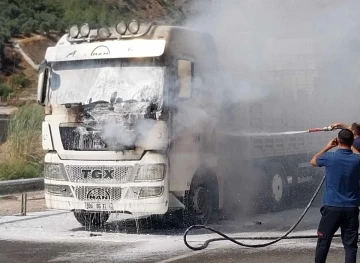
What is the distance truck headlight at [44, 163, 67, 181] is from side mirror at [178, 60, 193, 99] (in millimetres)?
2209

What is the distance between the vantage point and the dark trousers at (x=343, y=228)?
7867 mm

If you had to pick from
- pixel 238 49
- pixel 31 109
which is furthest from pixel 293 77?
pixel 31 109

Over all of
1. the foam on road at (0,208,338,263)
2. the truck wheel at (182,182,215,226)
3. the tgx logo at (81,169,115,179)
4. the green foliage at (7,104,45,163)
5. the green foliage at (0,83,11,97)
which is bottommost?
the foam on road at (0,208,338,263)

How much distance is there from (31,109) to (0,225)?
844 centimetres

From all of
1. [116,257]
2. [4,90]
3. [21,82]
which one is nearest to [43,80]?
[116,257]

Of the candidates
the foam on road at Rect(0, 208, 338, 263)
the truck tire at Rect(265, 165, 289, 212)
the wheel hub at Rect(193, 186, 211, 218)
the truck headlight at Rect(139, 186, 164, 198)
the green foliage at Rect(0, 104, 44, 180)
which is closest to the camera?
the foam on road at Rect(0, 208, 338, 263)

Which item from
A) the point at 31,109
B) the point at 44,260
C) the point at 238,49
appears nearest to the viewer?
the point at 44,260

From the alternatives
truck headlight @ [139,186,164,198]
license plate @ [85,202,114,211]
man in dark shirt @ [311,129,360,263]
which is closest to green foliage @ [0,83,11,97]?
license plate @ [85,202,114,211]

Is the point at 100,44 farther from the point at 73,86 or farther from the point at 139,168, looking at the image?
the point at 139,168

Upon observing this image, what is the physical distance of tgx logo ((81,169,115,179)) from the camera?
11.3 m

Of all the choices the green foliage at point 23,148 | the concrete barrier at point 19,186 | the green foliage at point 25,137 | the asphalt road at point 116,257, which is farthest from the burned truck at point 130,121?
the green foliage at point 25,137

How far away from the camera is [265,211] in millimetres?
14570

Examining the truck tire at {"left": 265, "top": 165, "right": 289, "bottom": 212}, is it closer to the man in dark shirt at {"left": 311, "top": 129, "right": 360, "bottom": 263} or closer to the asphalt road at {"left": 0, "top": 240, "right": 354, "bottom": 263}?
the asphalt road at {"left": 0, "top": 240, "right": 354, "bottom": 263}

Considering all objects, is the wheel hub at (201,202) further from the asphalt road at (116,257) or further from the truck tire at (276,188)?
the truck tire at (276,188)
